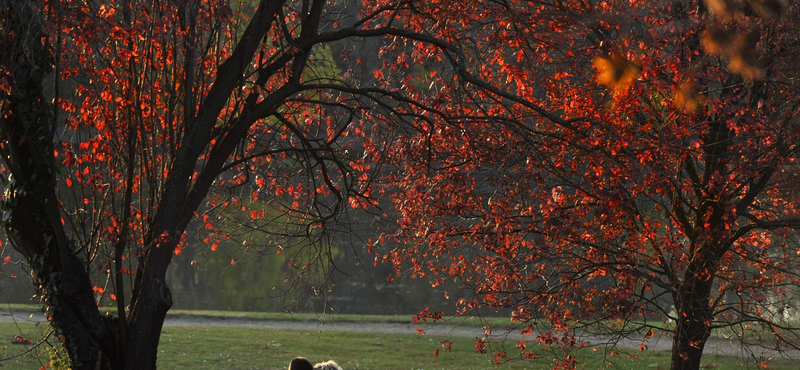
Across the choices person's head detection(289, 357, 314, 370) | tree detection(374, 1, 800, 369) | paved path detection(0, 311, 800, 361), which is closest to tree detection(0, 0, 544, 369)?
person's head detection(289, 357, 314, 370)

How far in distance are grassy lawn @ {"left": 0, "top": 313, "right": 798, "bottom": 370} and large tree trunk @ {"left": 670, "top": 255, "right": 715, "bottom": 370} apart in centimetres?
303

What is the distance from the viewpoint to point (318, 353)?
46.5ft

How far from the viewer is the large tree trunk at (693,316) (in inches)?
334

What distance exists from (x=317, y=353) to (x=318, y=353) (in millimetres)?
22

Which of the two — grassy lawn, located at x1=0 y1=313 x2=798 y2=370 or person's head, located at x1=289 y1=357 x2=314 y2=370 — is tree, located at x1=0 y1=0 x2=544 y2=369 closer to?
person's head, located at x1=289 y1=357 x2=314 y2=370

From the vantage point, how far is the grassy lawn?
12922 mm

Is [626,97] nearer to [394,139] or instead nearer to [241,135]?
[394,139]

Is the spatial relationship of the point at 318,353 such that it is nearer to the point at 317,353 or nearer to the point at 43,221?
the point at 317,353

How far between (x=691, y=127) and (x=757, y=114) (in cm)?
58

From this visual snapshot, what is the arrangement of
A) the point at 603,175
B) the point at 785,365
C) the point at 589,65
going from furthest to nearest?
the point at 785,365 < the point at 589,65 < the point at 603,175

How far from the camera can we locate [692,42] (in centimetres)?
816

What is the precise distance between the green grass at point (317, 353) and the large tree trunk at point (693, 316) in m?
2.89

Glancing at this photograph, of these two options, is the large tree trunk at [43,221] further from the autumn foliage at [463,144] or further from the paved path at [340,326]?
the paved path at [340,326]

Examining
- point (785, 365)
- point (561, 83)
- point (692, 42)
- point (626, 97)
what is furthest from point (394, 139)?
point (785, 365)
